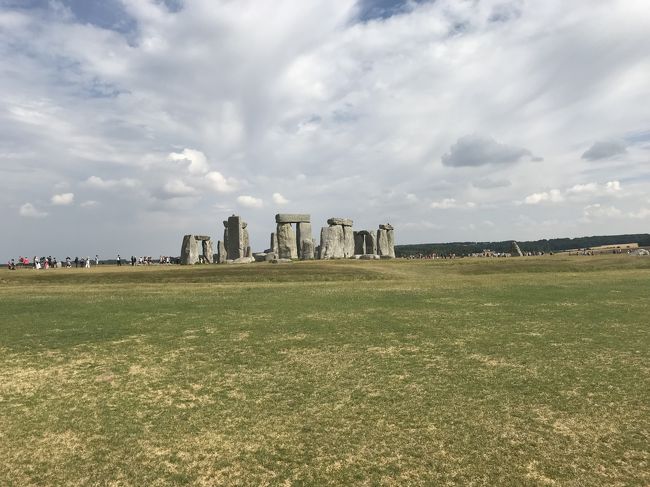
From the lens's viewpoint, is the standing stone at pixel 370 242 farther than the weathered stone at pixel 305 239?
Yes

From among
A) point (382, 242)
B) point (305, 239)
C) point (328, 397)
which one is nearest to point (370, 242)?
point (382, 242)

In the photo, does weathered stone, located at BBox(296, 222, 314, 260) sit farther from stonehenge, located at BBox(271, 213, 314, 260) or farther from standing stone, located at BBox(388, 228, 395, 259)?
standing stone, located at BBox(388, 228, 395, 259)

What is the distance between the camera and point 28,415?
584 cm

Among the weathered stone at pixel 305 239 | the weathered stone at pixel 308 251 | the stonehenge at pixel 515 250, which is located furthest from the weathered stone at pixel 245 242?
the stonehenge at pixel 515 250

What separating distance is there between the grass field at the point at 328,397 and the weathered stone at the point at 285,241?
26.4m

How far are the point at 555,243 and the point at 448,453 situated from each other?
17911cm

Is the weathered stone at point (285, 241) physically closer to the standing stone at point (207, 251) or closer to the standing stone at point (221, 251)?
the standing stone at point (221, 251)

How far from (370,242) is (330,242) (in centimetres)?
671

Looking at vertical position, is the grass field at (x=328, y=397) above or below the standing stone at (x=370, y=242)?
below

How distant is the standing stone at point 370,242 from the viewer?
4747 cm

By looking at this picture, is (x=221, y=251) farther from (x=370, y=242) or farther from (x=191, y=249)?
(x=370, y=242)

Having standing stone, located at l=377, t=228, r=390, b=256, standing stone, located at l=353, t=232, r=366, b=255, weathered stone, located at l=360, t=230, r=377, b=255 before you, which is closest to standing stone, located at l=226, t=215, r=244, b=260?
standing stone, located at l=353, t=232, r=366, b=255

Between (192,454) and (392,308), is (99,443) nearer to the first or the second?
(192,454)

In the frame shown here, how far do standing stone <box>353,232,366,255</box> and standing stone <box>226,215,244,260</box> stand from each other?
13569 millimetres
